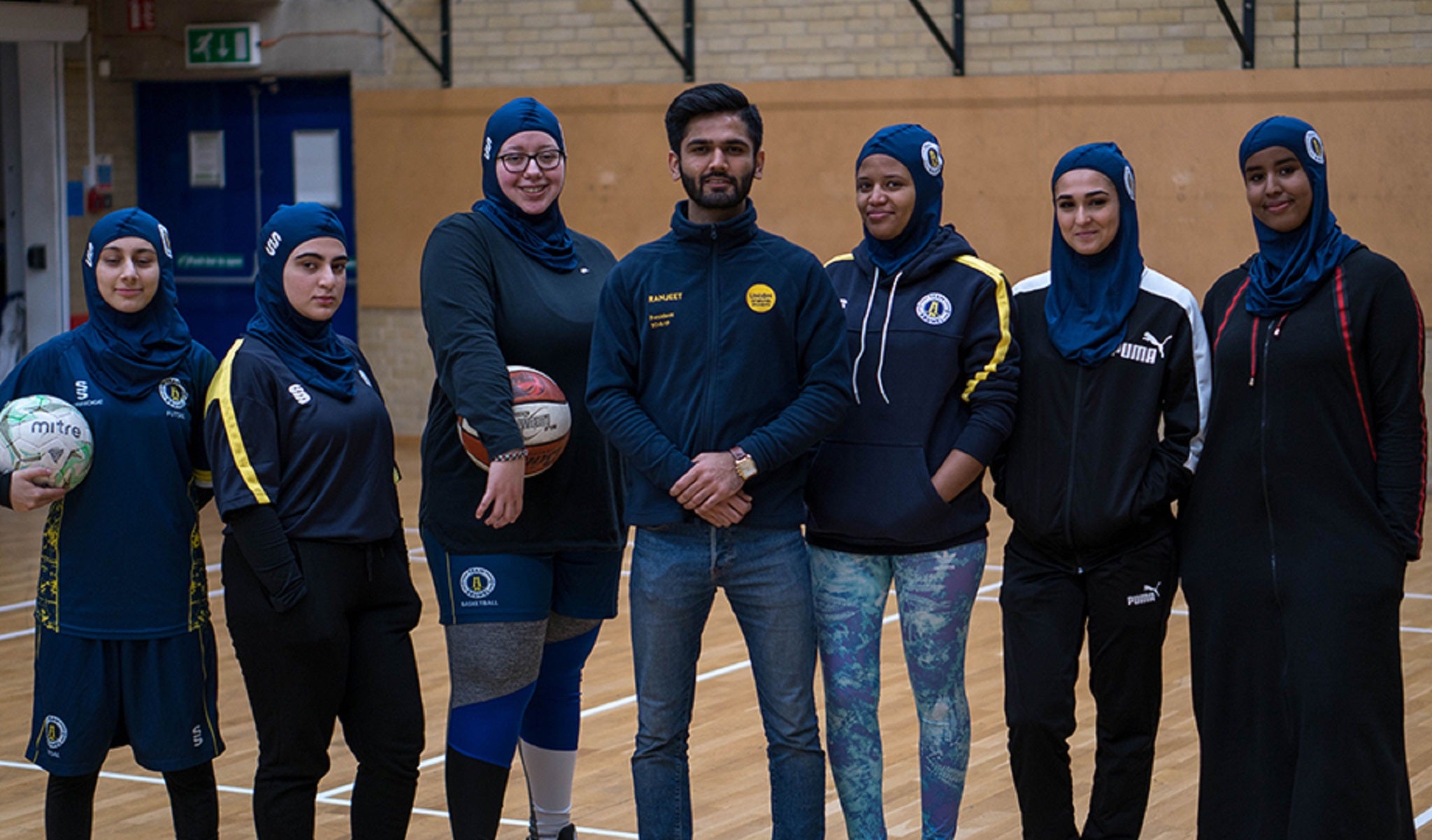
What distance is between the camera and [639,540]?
3607 millimetres

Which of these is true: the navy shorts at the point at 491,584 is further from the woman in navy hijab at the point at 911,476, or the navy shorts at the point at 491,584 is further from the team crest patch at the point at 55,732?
the team crest patch at the point at 55,732

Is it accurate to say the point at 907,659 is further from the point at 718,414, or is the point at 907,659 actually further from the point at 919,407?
the point at 718,414

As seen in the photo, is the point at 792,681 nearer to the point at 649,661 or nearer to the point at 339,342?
the point at 649,661

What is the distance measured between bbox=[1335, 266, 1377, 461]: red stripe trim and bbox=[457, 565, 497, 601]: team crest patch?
1.84 meters

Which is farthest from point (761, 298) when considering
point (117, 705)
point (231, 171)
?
point (231, 171)

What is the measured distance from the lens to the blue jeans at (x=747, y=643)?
3.48 m

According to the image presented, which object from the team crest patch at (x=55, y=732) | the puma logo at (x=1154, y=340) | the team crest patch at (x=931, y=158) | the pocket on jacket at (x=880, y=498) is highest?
the team crest patch at (x=931, y=158)

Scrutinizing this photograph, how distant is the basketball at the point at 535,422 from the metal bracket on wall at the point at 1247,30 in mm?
8636

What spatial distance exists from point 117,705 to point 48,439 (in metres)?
0.60

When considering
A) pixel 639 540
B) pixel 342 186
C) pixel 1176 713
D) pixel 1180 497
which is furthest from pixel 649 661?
pixel 342 186

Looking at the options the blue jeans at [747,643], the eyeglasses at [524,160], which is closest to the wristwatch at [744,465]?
the blue jeans at [747,643]

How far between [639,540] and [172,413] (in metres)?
1.07

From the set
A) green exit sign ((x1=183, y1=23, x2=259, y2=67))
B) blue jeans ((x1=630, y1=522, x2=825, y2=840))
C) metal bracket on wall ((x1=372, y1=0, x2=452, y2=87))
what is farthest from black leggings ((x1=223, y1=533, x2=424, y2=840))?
green exit sign ((x1=183, y1=23, x2=259, y2=67))

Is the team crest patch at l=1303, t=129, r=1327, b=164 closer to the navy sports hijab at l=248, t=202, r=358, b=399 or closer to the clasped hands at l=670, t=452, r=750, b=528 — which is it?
the clasped hands at l=670, t=452, r=750, b=528
